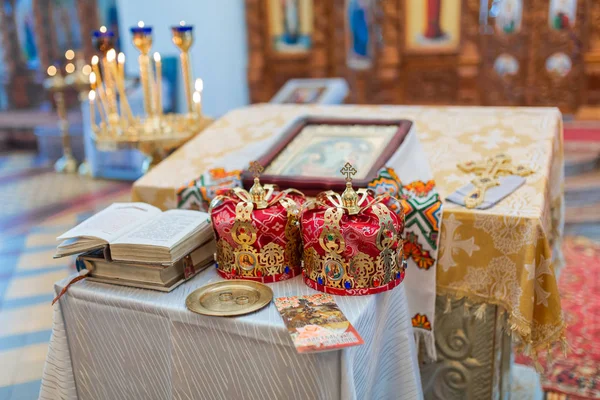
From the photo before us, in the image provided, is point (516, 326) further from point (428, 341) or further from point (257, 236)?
point (257, 236)

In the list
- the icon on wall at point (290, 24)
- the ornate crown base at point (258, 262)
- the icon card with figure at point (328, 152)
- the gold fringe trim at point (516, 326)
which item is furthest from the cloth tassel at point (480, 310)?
the icon on wall at point (290, 24)

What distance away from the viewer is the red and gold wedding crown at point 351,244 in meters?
1.49

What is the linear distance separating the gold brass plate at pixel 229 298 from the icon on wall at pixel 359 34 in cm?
616

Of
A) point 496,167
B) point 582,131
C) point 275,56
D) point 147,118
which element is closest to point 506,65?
point 582,131

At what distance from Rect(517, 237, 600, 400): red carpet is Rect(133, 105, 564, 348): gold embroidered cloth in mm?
400

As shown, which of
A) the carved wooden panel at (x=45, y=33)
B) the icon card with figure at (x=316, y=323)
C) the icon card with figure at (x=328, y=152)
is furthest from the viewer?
the carved wooden panel at (x=45, y=33)

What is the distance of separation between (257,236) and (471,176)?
2.97ft

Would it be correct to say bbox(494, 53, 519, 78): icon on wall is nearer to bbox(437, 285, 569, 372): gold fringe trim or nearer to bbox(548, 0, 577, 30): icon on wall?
bbox(548, 0, 577, 30): icon on wall

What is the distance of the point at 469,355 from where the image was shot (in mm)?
1997

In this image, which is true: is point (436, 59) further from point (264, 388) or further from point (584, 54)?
point (264, 388)

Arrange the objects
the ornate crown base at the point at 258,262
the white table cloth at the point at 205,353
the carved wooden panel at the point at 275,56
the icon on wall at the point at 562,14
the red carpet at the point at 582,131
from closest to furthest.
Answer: the white table cloth at the point at 205,353 → the ornate crown base at the point at 258,262 → the red carpet at the point at 582,131 → the icon on wall at the point at 562,14 → the carved wooden panel at the point at 275,56

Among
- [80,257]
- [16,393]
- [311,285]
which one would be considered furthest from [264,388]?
[16,393]

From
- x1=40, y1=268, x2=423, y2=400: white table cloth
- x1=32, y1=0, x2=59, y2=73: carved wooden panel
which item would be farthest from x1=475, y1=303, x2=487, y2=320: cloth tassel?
x1=32, y1=0, x2=59, y2=73: carved wooden panel

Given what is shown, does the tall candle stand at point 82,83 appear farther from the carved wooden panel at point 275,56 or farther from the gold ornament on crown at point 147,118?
the gold ornament on crown at point 147,118
